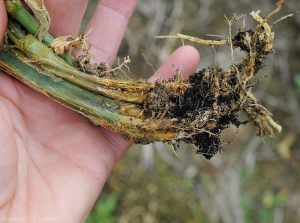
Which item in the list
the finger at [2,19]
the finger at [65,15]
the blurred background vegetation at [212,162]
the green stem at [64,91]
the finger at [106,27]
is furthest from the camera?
the blurred background vegetation at [212,162]

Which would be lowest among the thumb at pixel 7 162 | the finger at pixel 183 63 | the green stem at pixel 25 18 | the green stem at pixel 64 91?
the thumb at pixel 7 162

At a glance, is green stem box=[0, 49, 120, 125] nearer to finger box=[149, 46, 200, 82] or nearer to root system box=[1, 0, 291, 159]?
root system box=[1, 0, 291, 159]

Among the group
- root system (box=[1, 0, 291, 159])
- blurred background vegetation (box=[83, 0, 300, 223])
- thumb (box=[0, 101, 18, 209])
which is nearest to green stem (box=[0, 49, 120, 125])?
root system (box=[1, 0, 291, 159])

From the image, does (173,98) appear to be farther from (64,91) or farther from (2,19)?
(2,19)

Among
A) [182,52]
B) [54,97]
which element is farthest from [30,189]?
[182,52]

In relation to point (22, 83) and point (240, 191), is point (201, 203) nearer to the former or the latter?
point (240, 191)

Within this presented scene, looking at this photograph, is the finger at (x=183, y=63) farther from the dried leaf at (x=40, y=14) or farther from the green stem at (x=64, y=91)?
the dried leaf at (x=40, y=14)

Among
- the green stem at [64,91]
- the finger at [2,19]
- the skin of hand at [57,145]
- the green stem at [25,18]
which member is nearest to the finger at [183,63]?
the skin of hand at [57,145]
